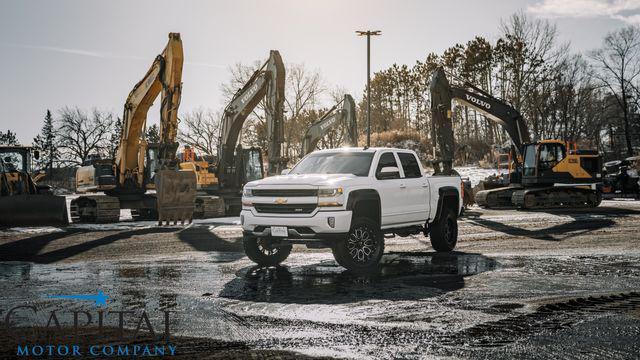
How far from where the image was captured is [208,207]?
25.2 meters

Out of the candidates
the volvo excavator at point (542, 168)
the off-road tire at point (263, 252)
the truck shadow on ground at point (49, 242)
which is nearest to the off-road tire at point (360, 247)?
the off-road tire at point (263, 252)

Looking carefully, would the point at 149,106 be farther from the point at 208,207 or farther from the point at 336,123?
the point at 336,123

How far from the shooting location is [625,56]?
2507 inches

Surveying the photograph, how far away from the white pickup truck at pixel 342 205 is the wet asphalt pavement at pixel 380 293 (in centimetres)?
48

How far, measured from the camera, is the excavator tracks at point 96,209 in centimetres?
2370

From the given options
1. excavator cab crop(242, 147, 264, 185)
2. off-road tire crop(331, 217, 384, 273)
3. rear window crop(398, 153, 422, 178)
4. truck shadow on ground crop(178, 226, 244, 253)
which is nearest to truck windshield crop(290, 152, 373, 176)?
rear window crop(398, 153, 422, 178)

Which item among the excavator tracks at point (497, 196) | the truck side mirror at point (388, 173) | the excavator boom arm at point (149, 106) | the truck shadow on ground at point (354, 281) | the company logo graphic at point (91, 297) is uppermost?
the excavator boom arm at point (149, 106)

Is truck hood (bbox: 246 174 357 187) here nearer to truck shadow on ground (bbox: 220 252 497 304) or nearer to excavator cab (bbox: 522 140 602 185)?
truck shadow on ground (bbox: 220 252 497 304)

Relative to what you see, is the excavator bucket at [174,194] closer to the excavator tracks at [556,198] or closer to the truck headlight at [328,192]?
the truck headlight at [328,192]

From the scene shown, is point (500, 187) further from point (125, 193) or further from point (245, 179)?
point (125, 193)

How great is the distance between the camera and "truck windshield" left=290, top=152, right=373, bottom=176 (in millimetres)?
11547

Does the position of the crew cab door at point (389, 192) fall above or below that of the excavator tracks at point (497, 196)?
above

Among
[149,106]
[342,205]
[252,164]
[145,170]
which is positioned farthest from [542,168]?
[342,205]

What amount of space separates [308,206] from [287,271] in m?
1.41
